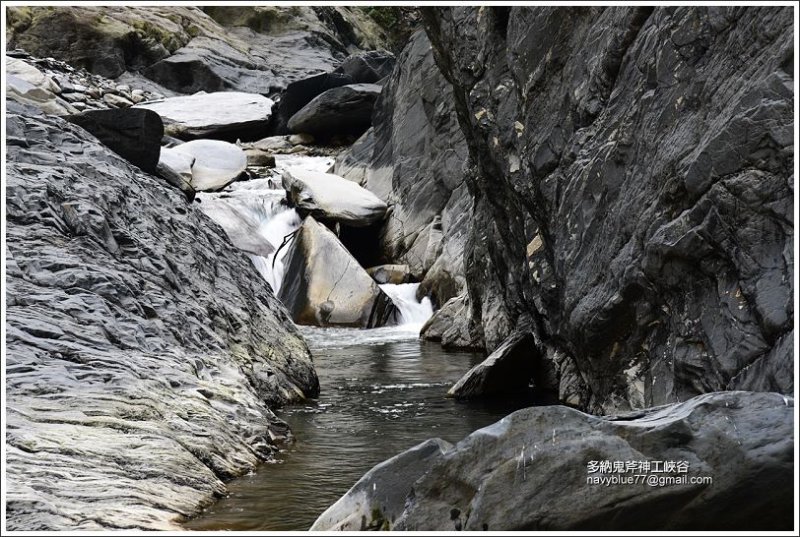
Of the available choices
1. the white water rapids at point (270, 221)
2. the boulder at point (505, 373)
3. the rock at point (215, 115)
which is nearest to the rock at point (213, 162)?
the white water rapids at point (270, 221)

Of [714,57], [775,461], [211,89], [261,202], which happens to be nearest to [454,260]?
[261,202]

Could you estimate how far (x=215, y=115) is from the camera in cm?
3186

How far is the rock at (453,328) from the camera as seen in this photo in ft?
50.6

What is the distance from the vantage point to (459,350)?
50.6ft

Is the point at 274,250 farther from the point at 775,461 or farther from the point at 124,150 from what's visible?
the point at 775,461

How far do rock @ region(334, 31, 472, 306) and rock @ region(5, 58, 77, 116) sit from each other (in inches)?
345

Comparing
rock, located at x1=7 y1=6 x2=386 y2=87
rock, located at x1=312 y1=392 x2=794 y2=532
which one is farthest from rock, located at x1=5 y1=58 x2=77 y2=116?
rock, located at x1=312 y1=392 x2=794 y2=532

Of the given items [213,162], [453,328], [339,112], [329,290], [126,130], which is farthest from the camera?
[339,112]

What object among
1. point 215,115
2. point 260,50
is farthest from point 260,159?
point 260,50

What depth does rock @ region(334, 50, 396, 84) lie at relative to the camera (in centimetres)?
3475

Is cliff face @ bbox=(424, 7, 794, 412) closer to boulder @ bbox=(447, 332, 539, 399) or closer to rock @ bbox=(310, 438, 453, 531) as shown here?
boulder @ bbox=(447, 332, 539, 399)

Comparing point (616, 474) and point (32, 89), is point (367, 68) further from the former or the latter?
point (616, 474)

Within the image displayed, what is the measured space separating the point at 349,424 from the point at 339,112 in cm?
2279

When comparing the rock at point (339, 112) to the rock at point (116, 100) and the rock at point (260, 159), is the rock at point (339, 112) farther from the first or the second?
the rock at point (116, 100)
